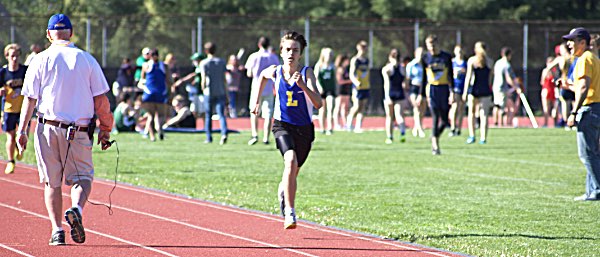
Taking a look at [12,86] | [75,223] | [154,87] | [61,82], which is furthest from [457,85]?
[75,223]

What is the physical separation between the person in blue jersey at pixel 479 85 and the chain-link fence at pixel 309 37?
13657 mm

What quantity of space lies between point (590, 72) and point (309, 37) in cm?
2517

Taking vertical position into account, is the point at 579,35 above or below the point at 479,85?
above

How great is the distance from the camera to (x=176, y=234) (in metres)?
9.90

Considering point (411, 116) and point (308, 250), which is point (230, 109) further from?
point (308, 250)

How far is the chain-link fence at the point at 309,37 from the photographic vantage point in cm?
3484

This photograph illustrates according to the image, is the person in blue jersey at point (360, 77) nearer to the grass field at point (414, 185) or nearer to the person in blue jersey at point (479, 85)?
the grass field at point (414, 185)

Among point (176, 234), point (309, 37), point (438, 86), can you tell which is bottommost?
point (176, 234)

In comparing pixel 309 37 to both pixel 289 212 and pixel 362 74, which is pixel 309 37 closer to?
pixel 362 74

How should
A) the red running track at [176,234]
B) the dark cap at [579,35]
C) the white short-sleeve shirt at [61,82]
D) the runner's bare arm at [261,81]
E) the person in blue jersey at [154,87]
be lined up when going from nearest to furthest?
the white short-sleeve shirt at [61,82] < the red running track at [176,234] < the runner's bare arm at [261,81] < the dark cap at [579,35] < the person in blue jersey at [154,87]

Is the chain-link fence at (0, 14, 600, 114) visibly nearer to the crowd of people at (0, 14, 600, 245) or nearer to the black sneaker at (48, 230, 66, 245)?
the crowd of people at (0, 14, 600, 245)

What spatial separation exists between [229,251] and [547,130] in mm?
20025

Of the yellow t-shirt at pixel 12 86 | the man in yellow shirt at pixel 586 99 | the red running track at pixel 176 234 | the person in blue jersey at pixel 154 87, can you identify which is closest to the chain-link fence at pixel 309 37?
the person in blue jersey at pixel 154 87

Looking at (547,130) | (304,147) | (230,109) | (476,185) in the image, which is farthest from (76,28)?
(304,147)
